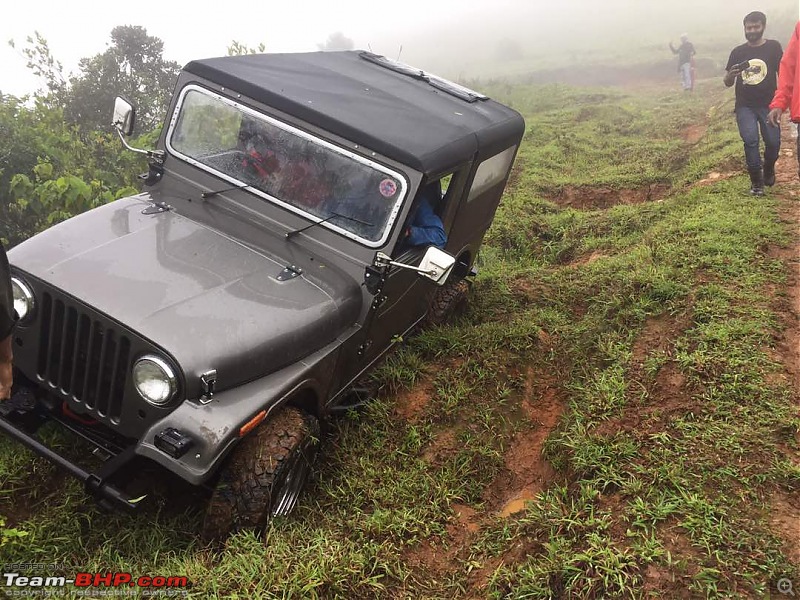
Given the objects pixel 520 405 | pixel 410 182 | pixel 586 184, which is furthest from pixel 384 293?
pixel 586 184

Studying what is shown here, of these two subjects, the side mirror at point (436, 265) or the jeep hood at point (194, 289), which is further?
the side mirror at point (436, 265)

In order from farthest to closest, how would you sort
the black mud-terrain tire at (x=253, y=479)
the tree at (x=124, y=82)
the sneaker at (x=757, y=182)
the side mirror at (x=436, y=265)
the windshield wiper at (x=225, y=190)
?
1. the tree at (x=124, y=82)
2. the sneaker at (x=757, y=182)
3. the windshield wiper at (x=225, y=190)
4. the side mirror at (x=436, y=265)
5. the black mud-terrain tire at (x=253, y=479)

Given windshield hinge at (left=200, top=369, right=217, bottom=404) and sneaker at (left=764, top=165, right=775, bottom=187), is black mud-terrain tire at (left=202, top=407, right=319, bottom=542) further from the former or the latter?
sneaker at (left=764, top=165, right=775, bottom=187)

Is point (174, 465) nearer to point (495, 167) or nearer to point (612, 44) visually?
point (495, 167)

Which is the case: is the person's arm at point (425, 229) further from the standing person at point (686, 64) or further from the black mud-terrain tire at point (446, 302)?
the standing person at point (686, 64)

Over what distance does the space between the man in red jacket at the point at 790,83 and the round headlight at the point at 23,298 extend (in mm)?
5712

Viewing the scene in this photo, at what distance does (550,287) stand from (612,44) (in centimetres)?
3188

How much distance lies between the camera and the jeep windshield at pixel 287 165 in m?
3.63

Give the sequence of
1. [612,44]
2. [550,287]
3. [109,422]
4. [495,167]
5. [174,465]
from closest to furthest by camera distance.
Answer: [174,465], [109,422], [495,167], [550,287], [612,44]

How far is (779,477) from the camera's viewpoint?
10.1ft

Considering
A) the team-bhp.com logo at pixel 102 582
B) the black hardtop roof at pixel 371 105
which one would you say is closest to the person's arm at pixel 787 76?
the black hardtop roof at pixel 371 105

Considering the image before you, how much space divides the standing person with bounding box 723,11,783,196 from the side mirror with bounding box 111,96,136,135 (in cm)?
530

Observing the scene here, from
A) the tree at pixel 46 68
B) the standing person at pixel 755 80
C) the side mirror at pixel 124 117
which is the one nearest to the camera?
the side mirror at pixel 124 117

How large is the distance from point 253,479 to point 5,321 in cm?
124
